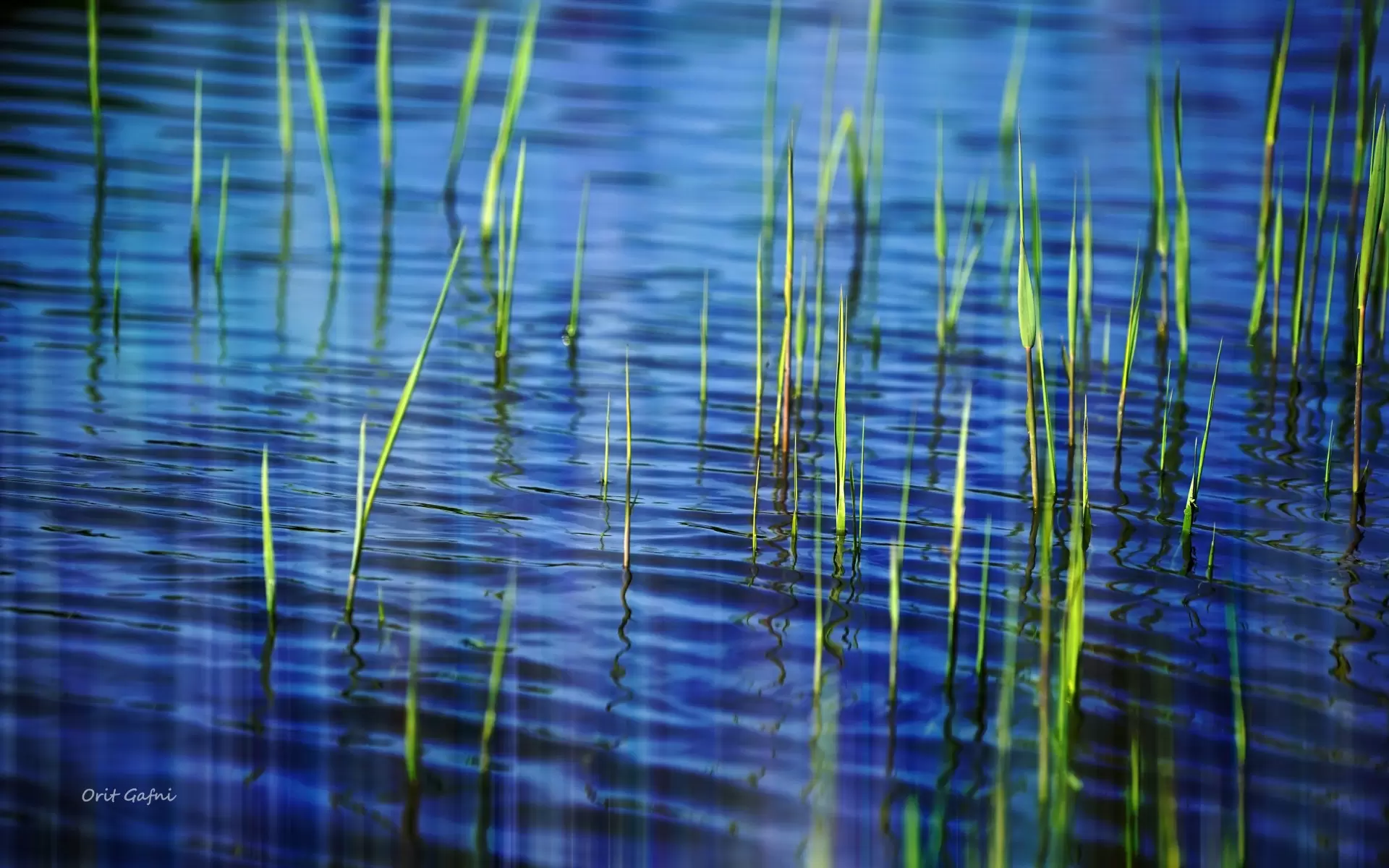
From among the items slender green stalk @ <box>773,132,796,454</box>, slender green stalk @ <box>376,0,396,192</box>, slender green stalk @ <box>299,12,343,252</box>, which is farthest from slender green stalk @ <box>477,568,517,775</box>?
slender green stalk @ <box>376,0,396,192</box>

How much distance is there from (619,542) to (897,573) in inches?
40.8

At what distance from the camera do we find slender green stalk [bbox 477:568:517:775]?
202cm

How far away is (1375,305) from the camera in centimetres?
413

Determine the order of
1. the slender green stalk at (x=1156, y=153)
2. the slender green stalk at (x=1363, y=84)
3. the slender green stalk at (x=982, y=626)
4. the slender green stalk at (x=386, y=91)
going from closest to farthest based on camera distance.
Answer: the slender green stalk at (x=982, y=626) < the slender green stalk at (x=1156, y=153) < the slender green stalk at (x=1363, y=84) < the slender green stalk at (x=386, y=91)

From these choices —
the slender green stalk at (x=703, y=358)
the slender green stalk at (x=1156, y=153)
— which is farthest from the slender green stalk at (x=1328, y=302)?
the slender green stalk at (x=703, y=358)

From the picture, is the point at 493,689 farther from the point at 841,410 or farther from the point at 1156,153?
the point at 1156,153

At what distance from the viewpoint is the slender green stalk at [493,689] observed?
2.02 meters

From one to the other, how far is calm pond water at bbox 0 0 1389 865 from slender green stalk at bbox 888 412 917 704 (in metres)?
0.04

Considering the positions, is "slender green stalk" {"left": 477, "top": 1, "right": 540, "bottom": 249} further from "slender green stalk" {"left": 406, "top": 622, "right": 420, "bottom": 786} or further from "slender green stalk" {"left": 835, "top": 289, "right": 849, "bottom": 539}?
"slender green stalk" {"left": 406, "top": 622, "right": 420, "bottom": 786}

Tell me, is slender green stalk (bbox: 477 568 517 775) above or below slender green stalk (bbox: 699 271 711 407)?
below

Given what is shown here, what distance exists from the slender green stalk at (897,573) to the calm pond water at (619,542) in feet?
0.12

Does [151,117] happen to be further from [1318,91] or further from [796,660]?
[1318,91]

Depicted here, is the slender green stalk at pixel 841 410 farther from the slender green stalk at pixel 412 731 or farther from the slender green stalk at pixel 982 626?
the slender green stalk at pixel 412 731

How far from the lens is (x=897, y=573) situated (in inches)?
80.8
